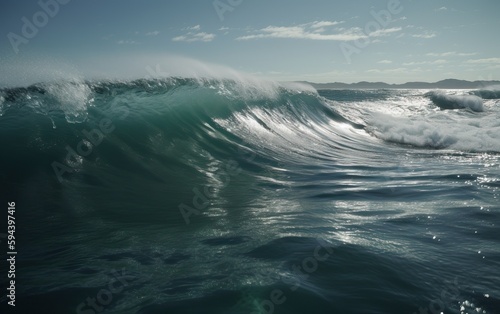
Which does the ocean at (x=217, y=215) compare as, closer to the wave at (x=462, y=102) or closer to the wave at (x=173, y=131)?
the wave at (x=173, y=131)

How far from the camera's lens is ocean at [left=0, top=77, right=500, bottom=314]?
2.69 meters

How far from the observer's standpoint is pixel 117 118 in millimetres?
8414

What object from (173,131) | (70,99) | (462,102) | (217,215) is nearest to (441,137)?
(173,131)

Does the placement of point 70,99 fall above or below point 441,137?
above

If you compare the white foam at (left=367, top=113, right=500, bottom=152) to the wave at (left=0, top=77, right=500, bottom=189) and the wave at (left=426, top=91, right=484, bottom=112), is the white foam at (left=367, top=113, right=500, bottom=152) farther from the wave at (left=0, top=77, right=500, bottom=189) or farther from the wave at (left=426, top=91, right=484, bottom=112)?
the wave at (left=426, top=91, right=484, bottom=112)

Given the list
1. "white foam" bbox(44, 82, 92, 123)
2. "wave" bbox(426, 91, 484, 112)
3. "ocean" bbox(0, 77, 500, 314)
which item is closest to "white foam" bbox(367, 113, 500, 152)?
"ocean" bbox(0, 77, 500, 314)

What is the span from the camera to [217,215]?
4.64 metres

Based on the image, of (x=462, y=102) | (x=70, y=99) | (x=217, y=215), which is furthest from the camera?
(x=462, y=102)

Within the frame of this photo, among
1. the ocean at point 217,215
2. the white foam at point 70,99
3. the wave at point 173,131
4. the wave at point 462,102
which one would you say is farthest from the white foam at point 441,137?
the wave at point 462,102

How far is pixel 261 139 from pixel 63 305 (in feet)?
27.0

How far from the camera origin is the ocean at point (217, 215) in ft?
8.84

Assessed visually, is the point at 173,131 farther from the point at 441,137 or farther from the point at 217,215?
the point at 441,137

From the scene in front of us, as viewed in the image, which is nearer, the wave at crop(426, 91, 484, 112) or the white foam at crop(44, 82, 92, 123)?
the white foam at crop(44, 82, 92, 123)

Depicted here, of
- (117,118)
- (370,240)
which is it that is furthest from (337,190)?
(117,118)
